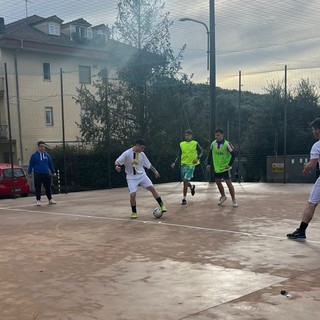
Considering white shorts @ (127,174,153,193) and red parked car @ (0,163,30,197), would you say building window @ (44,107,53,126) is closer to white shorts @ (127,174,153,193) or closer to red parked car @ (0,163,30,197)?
red parked car @ (0,163,30,197)

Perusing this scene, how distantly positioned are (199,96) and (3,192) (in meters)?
11.5

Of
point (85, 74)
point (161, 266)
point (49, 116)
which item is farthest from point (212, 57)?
point (85, 74)

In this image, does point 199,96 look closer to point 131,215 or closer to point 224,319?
point 131,215

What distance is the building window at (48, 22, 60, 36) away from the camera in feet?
108

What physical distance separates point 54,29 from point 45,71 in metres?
4.77

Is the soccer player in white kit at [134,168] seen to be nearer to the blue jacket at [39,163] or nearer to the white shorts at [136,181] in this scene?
the white shorts at [136,181]

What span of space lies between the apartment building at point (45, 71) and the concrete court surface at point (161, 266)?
49.7ft

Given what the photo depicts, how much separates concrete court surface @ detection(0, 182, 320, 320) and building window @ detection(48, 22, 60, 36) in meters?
26.1

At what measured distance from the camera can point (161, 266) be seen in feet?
17.7

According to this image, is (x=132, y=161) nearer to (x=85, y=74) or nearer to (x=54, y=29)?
(x=85, y=74)

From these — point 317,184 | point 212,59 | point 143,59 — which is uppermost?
point 143,59

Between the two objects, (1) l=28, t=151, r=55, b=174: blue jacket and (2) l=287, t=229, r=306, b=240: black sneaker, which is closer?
(2) l=287, t=229, r=306, b=240: black sneaker

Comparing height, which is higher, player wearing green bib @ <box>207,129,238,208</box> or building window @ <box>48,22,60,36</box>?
building window @ <box>48,22,60,36</box>

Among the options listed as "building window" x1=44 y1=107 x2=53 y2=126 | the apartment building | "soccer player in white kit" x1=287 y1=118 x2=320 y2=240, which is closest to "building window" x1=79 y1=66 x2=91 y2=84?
the apartment building
